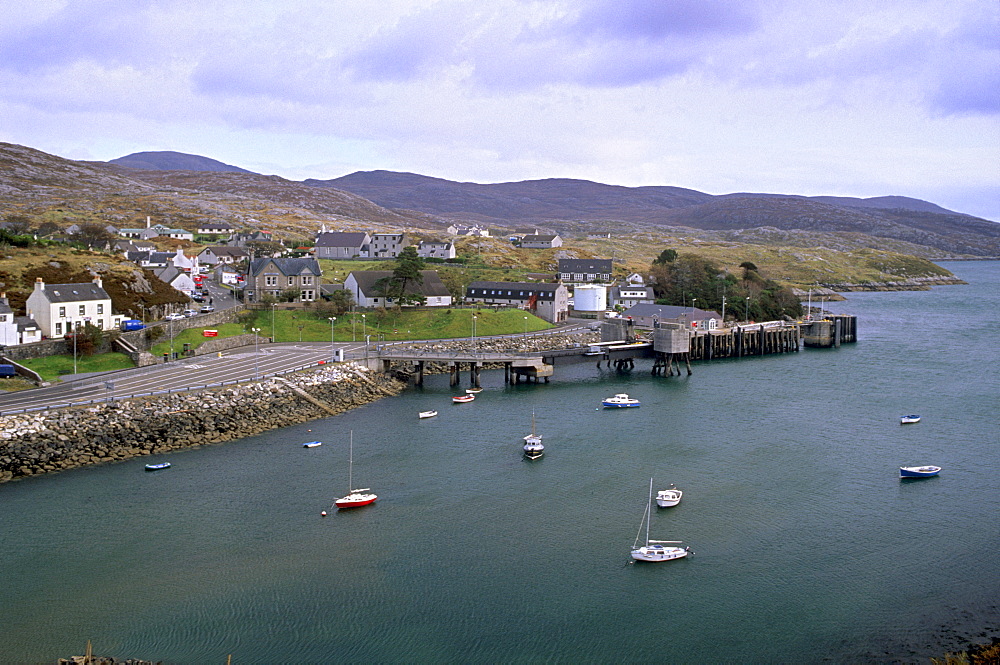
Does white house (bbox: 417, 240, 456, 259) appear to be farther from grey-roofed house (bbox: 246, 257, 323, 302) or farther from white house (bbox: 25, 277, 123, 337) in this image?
white house (bbox: 25, 277, 123, 337)

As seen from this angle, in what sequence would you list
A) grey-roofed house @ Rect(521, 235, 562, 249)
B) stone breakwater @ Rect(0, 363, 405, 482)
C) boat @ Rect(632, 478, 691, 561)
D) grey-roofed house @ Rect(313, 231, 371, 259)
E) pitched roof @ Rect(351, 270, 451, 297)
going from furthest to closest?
grey-roofed house @ Rect(521, 235, 562, 249) < grey-roofed house @ Rect(313, 231, 371, 259) < pitched roof @ Rect(351, 270, 451, 297) < stone breakwater @ Rect(0, 363, 405, 482) < boat @ Rect(632, 478, 691, 561)

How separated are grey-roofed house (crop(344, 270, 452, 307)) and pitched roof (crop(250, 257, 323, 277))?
407 centimetres

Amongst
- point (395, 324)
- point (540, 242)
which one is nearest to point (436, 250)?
point (540, 242)

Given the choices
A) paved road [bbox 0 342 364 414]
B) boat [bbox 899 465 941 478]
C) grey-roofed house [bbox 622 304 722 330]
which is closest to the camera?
boat [bbox 899 465 941 478]

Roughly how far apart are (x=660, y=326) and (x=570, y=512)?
149 feet

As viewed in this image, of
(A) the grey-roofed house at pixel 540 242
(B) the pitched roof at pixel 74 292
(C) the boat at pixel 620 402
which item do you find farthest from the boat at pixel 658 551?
(A) the grey-roofed house at pixel 540 242

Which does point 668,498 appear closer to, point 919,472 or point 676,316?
point 919,472

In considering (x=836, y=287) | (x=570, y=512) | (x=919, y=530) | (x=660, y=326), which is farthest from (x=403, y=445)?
(x=836, y=287)

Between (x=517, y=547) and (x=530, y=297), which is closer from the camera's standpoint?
(x=517, y=547)

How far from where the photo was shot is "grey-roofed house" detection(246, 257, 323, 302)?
7356 cm

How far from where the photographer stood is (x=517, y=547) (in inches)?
1163

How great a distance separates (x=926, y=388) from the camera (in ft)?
191

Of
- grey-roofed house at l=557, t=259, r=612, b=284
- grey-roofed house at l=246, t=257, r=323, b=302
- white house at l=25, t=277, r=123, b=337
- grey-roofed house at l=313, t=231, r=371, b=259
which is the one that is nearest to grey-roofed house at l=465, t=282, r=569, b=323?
grey-roofed house at l=246, t=257, r=323, b=302

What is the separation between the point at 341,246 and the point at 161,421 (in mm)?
75357
